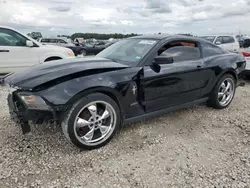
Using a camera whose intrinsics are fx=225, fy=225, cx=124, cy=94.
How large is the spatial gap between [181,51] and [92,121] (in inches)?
73.0

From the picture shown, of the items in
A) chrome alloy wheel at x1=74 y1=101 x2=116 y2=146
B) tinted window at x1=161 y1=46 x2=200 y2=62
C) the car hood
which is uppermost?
tinted window at x1=161 y1=46 x2=200 y2=62

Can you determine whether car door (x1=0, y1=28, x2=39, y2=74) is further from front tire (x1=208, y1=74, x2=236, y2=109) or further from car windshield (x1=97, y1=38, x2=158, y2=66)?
front tire (x1=208, y1=74, x2=236, y2=109)

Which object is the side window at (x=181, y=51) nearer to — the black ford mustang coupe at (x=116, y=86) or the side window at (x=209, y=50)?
the black ford mustang coupe at (x=116, y=86)

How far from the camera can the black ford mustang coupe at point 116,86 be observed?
2521mm

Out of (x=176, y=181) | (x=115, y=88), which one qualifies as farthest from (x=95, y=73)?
(x=176, y=181)

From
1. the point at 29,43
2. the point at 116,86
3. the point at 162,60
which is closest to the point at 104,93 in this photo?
the point at 116,86

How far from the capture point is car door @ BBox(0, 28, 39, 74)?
19.4ft

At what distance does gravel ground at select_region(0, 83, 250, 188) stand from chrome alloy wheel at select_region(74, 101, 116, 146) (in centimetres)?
16

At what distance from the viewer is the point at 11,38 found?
19.6 ft

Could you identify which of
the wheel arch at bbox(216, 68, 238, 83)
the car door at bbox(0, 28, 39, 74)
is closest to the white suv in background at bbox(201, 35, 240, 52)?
the wheel arch at bbox(216, 68, 238, 83)

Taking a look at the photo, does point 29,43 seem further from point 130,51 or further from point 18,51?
point 130,51

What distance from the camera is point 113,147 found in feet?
9.49

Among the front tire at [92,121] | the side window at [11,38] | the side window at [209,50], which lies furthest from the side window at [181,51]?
the side window at [11,38]

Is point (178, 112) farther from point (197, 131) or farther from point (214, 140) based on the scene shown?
point (214, 140)
